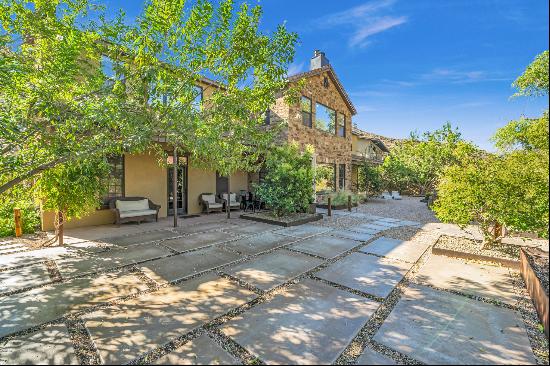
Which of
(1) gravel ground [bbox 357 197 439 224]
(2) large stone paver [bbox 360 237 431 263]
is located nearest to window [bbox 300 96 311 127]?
(1) gravel ground [bbox 357 197 439 224]

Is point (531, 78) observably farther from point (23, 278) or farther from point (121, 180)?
point (121, 180)

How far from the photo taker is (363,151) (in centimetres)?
2652

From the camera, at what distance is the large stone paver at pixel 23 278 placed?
409 centimetres

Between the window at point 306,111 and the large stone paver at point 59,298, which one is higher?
the window at point 306,111

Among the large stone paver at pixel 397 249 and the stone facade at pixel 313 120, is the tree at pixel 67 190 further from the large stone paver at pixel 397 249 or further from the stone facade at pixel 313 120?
the stone facade at pixel 313 120

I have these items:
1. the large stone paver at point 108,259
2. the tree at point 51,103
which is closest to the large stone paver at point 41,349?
the large stone paver at point 108,259

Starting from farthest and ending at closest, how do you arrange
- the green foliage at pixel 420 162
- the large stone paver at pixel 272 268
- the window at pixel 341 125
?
the green foliage at pixel 420 162 < the window at pixel 341 125 < the large stone paver at pixel 272 268

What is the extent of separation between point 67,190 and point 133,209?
11.2 feet

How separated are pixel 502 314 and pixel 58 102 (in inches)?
290

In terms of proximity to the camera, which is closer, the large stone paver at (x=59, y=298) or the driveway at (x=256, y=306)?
the driveway at (x=256, y=306)

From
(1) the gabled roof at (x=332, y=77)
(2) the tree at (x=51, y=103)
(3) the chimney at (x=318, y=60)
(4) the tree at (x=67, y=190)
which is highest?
(3) the chimney at (x=318, y=60)

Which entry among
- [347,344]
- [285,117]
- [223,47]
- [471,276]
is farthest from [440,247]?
[285,117]

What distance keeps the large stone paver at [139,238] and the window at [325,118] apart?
436 inches

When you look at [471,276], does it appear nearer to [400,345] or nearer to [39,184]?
[400,345]
